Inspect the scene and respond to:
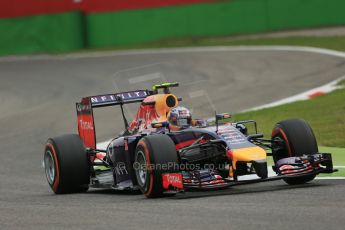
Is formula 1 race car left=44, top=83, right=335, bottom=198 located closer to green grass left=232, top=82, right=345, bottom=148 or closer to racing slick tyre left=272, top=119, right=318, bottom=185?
racing slick tyre left=272, top=119, right=318, bottom=185

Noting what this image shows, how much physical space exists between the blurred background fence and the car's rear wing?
23236 mm

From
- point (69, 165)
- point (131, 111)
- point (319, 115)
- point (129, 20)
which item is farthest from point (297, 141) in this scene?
point (129, 20)

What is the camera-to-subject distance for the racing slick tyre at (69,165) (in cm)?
1293

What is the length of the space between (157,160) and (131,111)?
975cm

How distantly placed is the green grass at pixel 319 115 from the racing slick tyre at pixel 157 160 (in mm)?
5494

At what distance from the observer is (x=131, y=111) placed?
20797 mm

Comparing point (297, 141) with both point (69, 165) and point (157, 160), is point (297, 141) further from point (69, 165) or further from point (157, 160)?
point (69, 165)

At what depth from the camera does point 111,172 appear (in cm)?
1302

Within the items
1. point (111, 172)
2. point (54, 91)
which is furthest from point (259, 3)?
point (111, 172)

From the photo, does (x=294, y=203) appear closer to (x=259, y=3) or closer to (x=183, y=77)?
(x=183, y=77)

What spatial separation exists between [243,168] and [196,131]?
909mm

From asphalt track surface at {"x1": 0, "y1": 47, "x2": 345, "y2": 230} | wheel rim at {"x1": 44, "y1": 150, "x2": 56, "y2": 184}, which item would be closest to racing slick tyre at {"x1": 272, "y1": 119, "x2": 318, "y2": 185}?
asphalt track surface at {"x1": 0, "y1": 47, "x2": 345, "y2": 230}

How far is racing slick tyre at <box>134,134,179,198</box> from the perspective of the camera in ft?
36.3

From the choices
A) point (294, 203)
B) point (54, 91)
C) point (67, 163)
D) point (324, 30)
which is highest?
point (324, 30)
